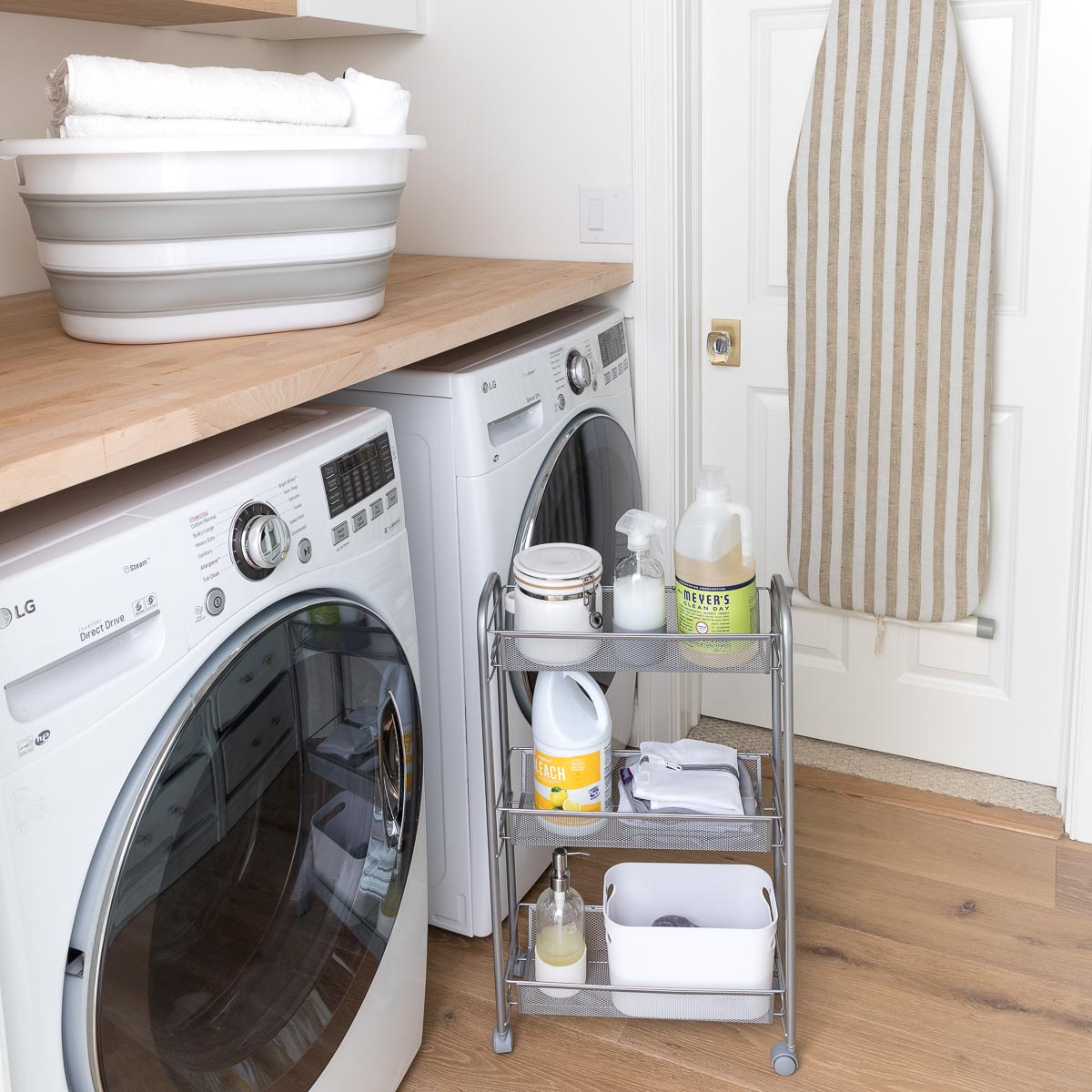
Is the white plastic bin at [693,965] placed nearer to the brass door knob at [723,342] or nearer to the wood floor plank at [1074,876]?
the wood floor plank at [1074,876]

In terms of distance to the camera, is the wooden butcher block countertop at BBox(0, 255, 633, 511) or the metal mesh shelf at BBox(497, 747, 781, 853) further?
the metal mesh shelf at BBox(497, 747, 781, 853)

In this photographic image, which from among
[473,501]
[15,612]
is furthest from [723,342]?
[15,612]

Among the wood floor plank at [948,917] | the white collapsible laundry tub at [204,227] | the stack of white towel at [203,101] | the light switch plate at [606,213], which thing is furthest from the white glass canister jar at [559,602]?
the light switch plate at [606,213]

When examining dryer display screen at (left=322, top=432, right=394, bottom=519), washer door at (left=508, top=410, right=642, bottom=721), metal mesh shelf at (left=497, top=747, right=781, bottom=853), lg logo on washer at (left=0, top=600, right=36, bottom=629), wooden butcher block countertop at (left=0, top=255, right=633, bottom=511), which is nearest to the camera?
lg logo on washer at (left=0, top=600, right=36, bottom=629)

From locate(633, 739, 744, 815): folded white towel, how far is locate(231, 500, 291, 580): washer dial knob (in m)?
0.62

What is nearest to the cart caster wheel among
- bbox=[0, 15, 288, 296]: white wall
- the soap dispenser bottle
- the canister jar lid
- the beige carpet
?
the soap dispenser bottle

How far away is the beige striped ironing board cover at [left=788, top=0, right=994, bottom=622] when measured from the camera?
184cm

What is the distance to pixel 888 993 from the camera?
164cm

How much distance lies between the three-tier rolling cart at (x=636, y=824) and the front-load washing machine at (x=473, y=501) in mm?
73

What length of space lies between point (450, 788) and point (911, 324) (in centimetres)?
108

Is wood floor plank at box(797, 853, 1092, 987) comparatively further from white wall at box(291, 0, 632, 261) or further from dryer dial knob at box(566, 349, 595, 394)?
white wall at box(291, 0, 632, 261)

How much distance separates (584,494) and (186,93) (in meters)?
0.84

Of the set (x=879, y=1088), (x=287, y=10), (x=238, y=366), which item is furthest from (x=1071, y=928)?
(x=287, y=10)

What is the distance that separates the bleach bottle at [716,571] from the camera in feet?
4.42
